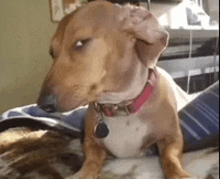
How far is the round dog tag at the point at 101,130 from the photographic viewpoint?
33.3 inches

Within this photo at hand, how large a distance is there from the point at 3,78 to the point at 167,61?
1468mm

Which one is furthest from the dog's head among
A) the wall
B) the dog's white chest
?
the wall

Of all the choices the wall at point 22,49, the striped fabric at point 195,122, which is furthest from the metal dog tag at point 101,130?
the wall at point 22,49

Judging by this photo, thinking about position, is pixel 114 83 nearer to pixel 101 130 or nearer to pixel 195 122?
pixel 101 130

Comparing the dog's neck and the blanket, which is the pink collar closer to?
the dog's neck

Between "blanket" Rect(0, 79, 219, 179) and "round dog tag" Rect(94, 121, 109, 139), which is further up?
"round dog tag" Rect(94, 121, 109, 139)

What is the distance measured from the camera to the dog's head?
73 centimetres

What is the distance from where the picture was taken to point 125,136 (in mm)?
866

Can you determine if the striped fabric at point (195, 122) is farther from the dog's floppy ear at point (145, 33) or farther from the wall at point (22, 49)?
the wall at point (22, 49)

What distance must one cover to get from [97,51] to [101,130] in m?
0.24

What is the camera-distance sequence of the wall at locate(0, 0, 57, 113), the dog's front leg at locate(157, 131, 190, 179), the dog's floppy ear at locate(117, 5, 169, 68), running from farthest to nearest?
1. the wall at locate(0, 0, 57, 113)
2. the dog's floppy ear at locate(117, 5, 169, 68)
3. the dog's front leg at locate(157, 131, 190, 179)

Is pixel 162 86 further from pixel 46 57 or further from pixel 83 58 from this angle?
pixel 46 57

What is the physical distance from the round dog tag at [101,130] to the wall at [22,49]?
5.42ft

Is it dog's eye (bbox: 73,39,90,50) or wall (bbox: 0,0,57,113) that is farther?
wall (bbox: 0,0,57,113)
